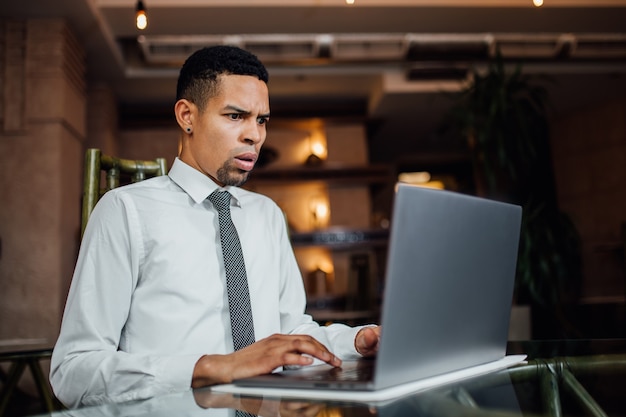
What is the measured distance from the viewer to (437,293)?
0.71 meters

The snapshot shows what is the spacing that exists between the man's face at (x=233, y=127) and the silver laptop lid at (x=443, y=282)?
23.9 inches

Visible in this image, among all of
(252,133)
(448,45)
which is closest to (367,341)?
(252,133)

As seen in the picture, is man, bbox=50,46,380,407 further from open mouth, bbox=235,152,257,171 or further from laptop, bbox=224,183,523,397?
laptop, bbox=224,183,523,397

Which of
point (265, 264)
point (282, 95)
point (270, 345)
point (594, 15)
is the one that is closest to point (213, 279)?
point (265, 264)

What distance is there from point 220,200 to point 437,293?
0.70m

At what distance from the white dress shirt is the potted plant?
2.62 meters

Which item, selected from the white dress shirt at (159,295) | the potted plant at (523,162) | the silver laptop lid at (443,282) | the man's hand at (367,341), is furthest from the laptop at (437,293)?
the potted plant at (523,162)

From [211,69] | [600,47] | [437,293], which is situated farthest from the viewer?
[600,47]

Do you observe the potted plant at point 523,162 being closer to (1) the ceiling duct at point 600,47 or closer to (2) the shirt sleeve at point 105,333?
(1) the ceiling duct at point 600,47

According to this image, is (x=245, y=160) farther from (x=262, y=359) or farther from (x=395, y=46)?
(x=395, y=46)

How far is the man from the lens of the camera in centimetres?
93

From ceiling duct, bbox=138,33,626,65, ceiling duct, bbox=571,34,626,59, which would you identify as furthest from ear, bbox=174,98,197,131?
ceiling duct, bbox=571,34,626,59

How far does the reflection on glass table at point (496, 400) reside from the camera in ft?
2.09

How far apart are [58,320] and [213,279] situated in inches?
139
